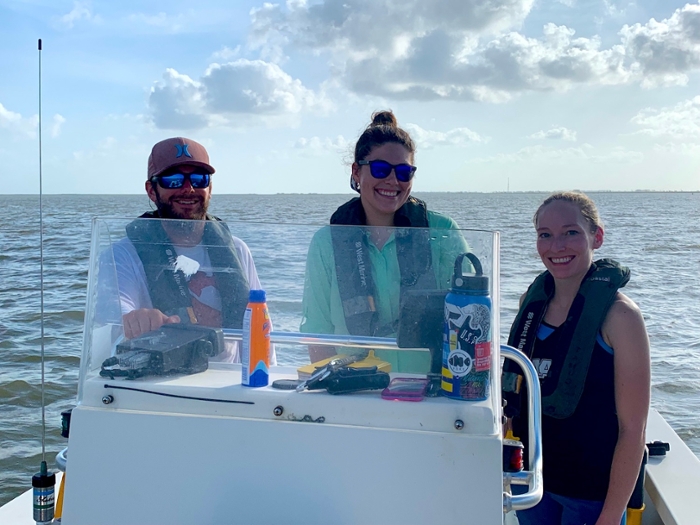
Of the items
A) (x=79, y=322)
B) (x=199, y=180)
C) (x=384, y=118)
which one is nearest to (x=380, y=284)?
(x=199, y=180)

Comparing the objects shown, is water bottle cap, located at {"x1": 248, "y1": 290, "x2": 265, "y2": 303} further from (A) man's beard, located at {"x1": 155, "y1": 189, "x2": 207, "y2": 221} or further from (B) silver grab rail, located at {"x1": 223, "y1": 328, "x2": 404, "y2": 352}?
(A) man's beard, located at {"x1": 155, "y1": 189, "x2": 207, "y2": 221}

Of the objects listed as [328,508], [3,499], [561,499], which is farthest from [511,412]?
[3,499]

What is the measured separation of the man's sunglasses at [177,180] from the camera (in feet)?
Answer: 8.49

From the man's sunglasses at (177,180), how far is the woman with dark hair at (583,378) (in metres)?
1.35

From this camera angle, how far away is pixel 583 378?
2.23 meters

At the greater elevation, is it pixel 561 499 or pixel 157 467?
pixel 157 467

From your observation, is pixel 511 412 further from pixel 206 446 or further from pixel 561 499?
pixel 206 446

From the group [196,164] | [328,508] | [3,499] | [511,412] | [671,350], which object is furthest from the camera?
[671,350]

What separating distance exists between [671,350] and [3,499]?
7.79 metres

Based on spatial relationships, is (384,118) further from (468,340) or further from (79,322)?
(79,322)

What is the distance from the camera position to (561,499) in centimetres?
234

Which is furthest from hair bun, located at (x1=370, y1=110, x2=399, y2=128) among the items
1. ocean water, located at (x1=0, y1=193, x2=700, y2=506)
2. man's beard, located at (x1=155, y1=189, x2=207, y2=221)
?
man's beard, located at (x1=155, y1=189, x2=207, y2=221)

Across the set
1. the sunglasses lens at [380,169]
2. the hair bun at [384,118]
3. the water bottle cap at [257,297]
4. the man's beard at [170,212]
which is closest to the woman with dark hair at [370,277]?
the water bottle cap at [257,297]

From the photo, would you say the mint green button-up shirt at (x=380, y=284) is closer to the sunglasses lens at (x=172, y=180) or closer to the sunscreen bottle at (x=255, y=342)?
the sunscreen bottle at (x=255, y=342)
